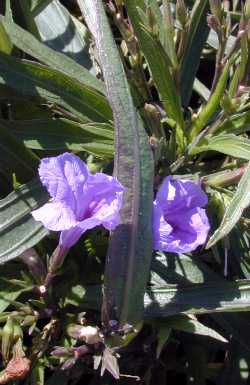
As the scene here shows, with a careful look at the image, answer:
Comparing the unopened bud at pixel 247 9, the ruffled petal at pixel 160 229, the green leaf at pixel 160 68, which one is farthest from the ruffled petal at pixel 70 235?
the unopened bud at pixel 247 9

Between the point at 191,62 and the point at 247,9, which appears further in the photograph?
the point at 191,62

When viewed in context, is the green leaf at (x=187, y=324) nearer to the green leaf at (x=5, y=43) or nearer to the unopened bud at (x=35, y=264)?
the unopened bud at (x=35, y=264)

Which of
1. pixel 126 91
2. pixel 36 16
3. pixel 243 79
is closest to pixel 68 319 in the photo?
pixel 126 91

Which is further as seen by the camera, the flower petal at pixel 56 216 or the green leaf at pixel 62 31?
the green leaf at pixel 62 31

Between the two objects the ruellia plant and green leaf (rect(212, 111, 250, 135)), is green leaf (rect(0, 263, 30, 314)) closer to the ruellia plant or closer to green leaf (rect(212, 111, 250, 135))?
the ruellia plant

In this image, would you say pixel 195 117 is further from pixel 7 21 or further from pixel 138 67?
pixel 7 21

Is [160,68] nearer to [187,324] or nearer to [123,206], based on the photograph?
[123,206]

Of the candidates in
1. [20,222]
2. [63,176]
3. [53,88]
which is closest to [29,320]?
[20,222]
